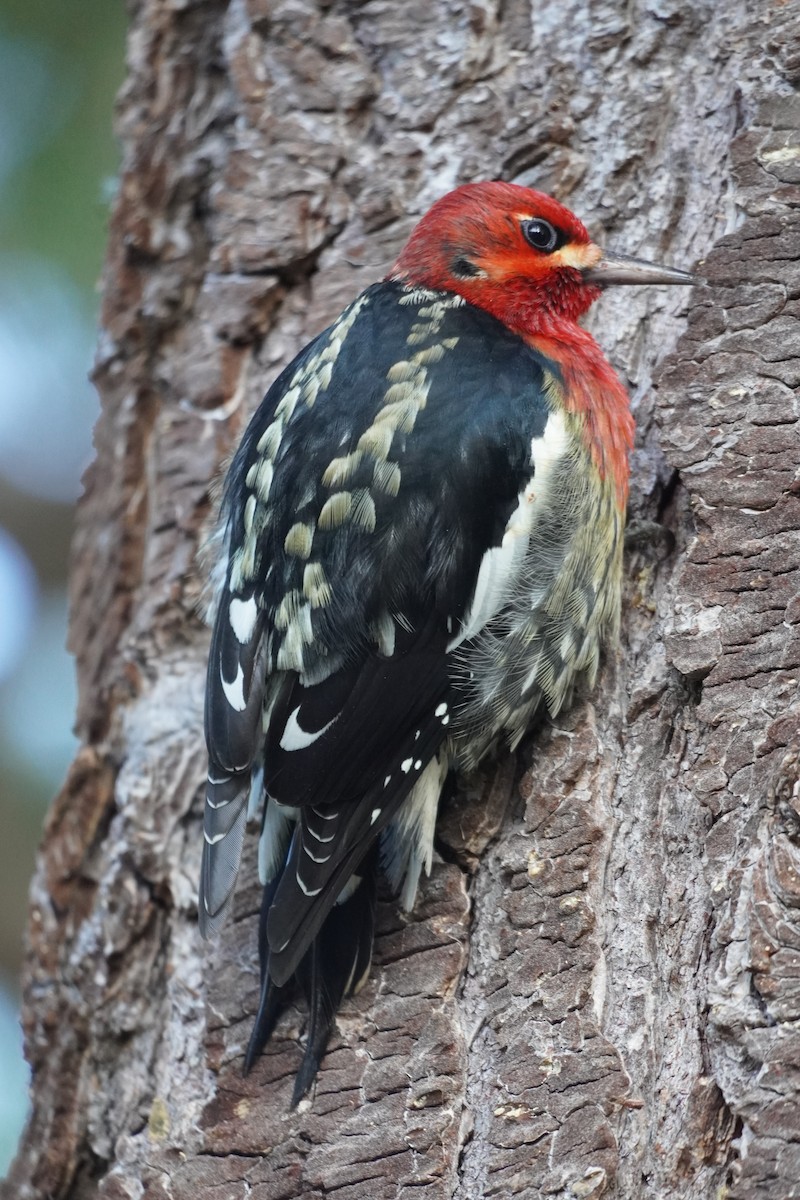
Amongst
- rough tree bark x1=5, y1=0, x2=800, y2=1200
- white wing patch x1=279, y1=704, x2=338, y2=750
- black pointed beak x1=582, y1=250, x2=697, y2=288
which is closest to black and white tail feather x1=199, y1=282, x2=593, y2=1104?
white wing patch x1=279, y1=704, x2=338, y2=750

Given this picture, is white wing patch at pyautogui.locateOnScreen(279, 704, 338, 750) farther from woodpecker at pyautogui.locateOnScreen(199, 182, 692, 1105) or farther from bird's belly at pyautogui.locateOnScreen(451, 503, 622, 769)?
bird's belly at pyautogui.locateOnScreen(451, 503, 622, 769)

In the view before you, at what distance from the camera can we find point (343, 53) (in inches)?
121

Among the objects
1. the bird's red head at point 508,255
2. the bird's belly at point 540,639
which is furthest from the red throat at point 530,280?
the bird's belly at point 540,639

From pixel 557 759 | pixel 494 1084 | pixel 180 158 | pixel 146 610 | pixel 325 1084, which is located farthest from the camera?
pixel 180 158

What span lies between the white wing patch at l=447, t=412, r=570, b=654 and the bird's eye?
1.49 ft

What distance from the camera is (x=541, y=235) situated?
2.73m

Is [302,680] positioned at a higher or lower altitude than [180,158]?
lower

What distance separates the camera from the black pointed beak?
2.48 metres

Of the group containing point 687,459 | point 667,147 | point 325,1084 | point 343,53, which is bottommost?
point 325,1084

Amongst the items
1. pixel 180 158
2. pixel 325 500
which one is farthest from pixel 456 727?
pixel 180 158

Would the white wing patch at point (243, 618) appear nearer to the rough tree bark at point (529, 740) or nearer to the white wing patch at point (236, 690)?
the white wing patch at point (236, 690)

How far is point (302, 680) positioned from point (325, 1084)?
70 centimetres

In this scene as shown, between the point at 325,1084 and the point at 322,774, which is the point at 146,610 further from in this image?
the point at 325,1084

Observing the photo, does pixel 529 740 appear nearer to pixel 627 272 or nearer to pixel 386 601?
pixel 386 601
